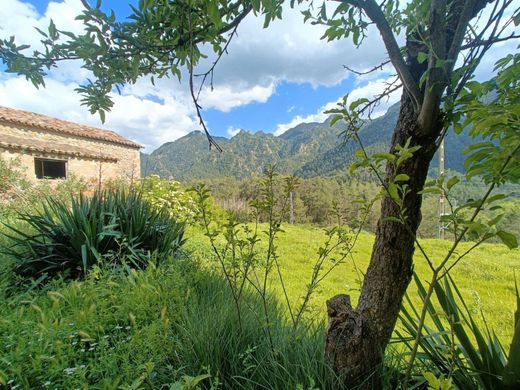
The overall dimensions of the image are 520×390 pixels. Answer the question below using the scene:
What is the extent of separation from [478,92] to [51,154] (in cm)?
1744

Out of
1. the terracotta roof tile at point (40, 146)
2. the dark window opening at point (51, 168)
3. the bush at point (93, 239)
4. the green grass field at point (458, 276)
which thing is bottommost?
the green grass field at point (458, 276)

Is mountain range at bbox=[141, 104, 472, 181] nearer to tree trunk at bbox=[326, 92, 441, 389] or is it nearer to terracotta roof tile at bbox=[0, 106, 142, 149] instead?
terracotta roof tile at bbox=[0, 106, 142, 149]

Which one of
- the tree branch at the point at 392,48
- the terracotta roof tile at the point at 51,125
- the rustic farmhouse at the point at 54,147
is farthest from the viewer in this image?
the terracotta roof tile at the point at 51,125

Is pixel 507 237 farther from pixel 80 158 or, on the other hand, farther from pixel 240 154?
pixel 240 154

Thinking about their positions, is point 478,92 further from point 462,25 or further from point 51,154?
point 51,154

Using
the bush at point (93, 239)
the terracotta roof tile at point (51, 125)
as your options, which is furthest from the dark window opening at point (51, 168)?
the bush at point (93, 239)

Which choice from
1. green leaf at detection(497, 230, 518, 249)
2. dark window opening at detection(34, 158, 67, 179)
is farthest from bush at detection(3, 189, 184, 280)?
dark window opening at detection(34, 158, 67, 179)

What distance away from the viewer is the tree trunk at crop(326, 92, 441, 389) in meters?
1.41

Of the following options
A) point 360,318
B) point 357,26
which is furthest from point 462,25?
point 360,318

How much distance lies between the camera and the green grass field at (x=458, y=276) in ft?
13.3

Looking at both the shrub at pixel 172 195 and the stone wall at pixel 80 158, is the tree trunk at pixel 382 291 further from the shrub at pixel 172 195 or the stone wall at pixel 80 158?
the stone wall at pixel 80 158

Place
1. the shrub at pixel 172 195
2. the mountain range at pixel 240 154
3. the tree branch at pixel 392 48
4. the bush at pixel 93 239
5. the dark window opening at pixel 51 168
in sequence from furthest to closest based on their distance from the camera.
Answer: the mountain range at pixel 240 154 → the dark window opening at pixel 51 168 → the shrub at pixel 172 195 → the bush at pixel 93 239 → the tree branch at pixel 392 48

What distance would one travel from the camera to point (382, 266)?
4.93 feet

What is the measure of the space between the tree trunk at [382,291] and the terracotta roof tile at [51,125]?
18.0 m
